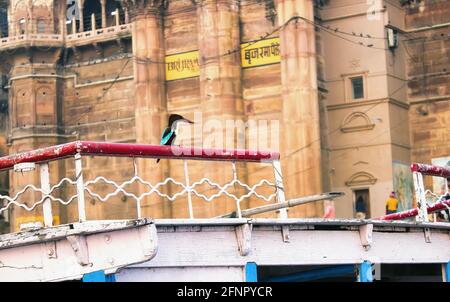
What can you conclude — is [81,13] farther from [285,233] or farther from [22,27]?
[285,233]

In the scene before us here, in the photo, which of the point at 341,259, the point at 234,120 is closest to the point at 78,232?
the point at 341,259

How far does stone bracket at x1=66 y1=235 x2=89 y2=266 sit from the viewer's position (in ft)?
33.0

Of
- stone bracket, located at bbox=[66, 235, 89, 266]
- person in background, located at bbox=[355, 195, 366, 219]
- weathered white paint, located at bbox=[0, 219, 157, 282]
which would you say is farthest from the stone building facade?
stone bracket, located at bbox=[66, 235, 89, 266]

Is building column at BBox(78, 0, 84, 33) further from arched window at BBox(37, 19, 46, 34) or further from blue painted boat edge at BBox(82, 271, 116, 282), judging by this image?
blue painted boat edge at BBox(82, 271, 116, 282)

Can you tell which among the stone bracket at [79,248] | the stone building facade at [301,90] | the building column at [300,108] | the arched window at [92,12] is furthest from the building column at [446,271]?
the arched window at [92,12]

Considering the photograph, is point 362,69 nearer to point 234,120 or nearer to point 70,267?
point 234,120

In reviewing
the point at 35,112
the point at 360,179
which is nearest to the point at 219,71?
the point at 360,179

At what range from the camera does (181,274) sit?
10477 mm

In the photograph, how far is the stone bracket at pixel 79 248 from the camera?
→ 396 inches

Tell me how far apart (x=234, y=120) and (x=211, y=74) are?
5.55ft

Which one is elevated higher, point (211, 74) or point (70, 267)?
point (211, 74)

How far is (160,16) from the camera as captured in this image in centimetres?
4031

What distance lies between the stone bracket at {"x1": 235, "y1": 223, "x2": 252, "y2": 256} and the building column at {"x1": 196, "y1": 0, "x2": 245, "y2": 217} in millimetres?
26383
